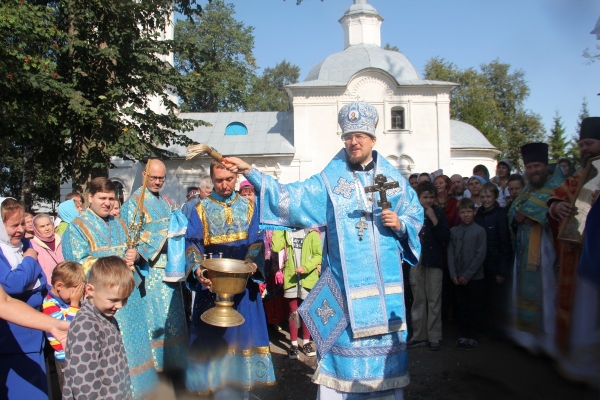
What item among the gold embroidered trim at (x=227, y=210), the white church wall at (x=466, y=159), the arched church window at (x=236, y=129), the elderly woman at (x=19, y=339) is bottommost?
the elderly woman at (x=19, y=339)

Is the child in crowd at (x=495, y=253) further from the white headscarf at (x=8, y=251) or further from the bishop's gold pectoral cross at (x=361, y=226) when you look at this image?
the white headscarf at (x=8, y=251)

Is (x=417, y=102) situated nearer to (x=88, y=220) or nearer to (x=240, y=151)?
(x=240, y=151)

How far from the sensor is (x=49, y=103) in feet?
43.7

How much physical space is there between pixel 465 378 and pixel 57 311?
13.3ft

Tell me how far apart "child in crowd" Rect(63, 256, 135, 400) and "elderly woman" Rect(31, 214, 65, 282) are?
3.15 m

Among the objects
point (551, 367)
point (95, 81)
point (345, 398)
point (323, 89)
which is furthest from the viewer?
point (323, 89)

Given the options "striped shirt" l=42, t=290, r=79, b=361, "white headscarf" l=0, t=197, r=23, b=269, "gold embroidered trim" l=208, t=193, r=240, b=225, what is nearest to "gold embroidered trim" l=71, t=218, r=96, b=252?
"striped shirt" l=42, t=290, r=79, b=361

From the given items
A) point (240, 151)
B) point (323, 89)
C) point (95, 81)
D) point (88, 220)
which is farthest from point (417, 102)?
point (88, 220)

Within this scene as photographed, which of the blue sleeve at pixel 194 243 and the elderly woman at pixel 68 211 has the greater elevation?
the elderly woman at pixel 68 211

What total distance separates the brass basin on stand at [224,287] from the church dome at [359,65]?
77.0 ft

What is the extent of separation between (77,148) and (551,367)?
1265 cm

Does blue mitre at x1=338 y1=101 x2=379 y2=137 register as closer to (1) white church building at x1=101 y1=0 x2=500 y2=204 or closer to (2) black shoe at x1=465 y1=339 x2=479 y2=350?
(2) black shoe at x1=465 y1=339 x2=479 y2=350

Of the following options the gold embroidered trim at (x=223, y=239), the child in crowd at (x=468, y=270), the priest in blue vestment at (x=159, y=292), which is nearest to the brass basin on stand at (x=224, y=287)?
the gold embroidered trim at (x=223, y=239)

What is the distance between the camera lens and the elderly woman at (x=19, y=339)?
366 cm
